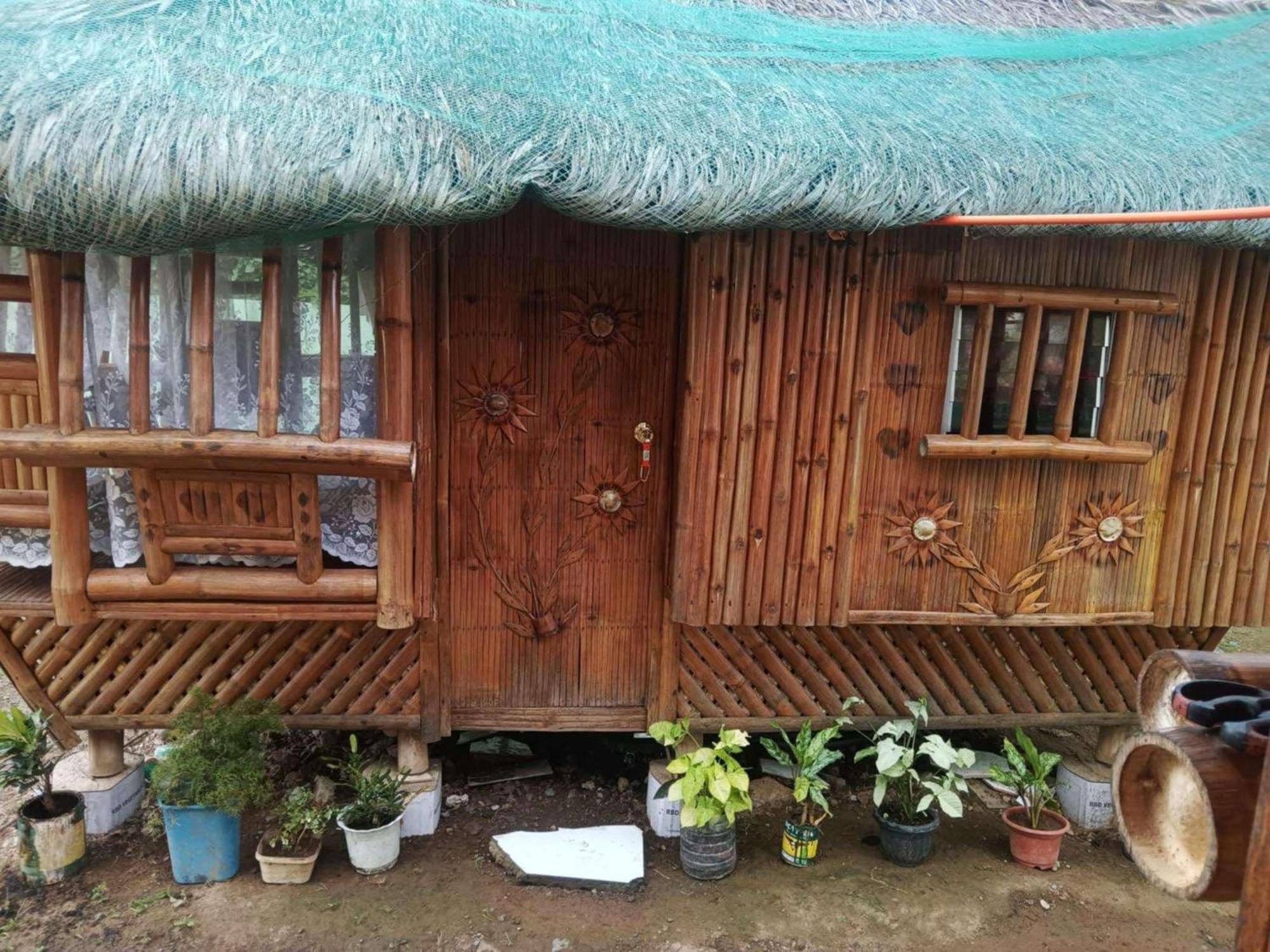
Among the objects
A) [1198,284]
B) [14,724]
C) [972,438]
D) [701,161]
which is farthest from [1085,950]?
[14,724]

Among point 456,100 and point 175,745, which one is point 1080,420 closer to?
point 456,100

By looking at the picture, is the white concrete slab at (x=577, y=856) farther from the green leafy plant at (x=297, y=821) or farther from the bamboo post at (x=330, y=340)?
the bamboo post at (x=330, y=340)

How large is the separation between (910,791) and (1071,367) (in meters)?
2.11

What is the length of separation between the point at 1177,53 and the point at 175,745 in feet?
19.2

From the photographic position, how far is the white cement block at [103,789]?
12.5 feet

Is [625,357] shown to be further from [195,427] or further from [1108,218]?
[1108,218]

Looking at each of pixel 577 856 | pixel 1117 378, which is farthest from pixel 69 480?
pixel 1117 378

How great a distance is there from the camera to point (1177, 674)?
4.33 feet

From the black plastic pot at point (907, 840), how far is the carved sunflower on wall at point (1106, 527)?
1500 mm

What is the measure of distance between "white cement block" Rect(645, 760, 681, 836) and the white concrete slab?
10cm

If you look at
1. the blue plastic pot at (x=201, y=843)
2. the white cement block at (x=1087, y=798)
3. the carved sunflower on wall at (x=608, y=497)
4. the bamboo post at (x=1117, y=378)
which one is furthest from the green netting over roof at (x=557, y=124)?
the white cement block at (x=1087, y=798)

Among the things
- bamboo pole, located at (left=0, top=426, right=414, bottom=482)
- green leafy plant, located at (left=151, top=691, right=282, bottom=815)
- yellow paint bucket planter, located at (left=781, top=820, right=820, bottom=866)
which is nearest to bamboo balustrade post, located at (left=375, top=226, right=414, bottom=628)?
bamboo pole, located at (left=0, top=426, right=414, bottom=482)

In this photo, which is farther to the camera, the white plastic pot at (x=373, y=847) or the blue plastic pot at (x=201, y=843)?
the white plastic pot at (x=373, y=847)

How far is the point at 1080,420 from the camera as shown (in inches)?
143
